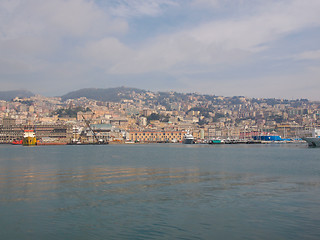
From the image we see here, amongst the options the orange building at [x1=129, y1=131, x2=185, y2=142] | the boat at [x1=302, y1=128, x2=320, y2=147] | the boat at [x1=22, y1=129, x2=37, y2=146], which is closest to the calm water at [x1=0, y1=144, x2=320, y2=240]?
the boat at [x1=302, y1=128, x2=320, y2=147]

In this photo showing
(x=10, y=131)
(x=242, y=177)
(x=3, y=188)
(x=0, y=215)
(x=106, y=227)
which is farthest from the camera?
(x=10, y=131)

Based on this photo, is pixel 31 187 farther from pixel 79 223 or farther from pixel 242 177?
pixel 242 177

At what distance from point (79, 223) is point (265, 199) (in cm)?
687

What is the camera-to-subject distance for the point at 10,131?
5118 inches

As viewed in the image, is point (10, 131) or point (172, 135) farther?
point (172, 135)

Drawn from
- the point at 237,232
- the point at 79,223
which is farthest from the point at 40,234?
the point at 237,232

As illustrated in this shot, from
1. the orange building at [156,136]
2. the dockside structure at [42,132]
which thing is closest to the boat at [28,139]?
the dockside structure at [42,132]

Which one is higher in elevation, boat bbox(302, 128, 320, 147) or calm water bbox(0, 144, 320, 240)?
boat bbox(302, 128, 320, 147)

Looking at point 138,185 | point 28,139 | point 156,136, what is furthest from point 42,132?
point 138,185

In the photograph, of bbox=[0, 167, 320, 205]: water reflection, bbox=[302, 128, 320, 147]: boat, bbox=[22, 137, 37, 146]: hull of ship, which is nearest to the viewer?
bbox=[0, 167, 320, 205]: water reflection

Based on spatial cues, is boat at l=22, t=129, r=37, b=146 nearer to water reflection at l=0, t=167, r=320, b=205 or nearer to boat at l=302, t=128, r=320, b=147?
boat at l=302, t=128, r=320, b=147

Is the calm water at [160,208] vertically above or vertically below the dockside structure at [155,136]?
below

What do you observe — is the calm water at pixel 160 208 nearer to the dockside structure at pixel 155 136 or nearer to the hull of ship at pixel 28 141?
the hull of ship at pixel 28 141

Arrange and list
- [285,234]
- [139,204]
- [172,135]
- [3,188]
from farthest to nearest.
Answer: [172,135], [3,188], [139,204], [285,234]
